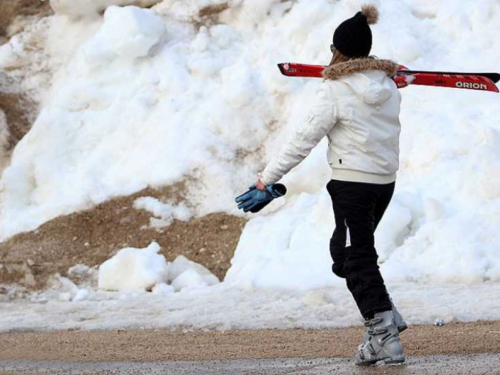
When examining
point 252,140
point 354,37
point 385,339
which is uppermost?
point 354,37

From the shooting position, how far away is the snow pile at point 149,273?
31.9 feet

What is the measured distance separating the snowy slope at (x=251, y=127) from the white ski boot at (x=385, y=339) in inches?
139

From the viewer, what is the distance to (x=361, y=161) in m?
5.21

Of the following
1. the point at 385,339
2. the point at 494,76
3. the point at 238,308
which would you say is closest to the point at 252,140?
the point at 238,308

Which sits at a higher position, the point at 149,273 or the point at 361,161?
the point at 361,161

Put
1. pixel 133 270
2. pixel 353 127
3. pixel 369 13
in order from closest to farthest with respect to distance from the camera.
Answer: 1. pixel 353 127
2. pixel 369 13
3. pixel 133 270

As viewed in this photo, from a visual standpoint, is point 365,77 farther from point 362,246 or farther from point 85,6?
point 85,6

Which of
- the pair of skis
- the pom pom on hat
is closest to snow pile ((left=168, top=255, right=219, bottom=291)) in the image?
the pair of skis

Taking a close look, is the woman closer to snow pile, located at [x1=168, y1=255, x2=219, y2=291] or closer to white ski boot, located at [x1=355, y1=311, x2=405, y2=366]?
white ski boot, located at [x1=355, y1=311, x2=405, y2=366]

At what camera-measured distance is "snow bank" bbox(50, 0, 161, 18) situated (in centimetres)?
1356

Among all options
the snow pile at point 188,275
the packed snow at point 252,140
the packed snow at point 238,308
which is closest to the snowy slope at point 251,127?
the packed snow at point 252,140

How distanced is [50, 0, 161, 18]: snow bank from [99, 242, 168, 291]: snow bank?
4707mm

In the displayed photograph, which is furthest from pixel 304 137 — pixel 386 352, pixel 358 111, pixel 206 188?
pixel 206 188

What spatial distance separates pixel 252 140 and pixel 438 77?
18.0ft
